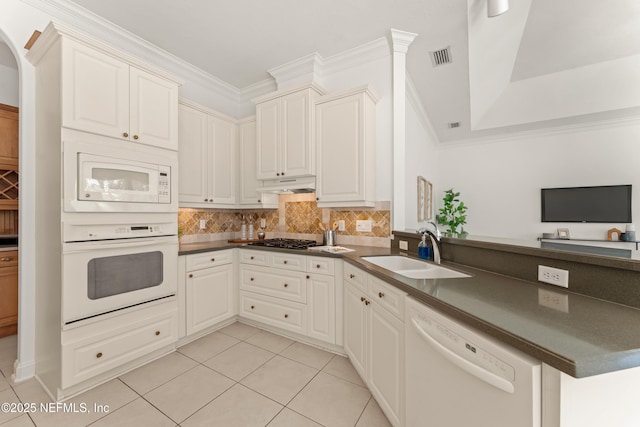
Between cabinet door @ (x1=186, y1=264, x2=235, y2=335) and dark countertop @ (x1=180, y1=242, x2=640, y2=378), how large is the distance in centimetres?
202

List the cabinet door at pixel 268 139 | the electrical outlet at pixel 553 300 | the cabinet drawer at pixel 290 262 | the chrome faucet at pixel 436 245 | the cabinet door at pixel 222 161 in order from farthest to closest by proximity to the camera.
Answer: the cabinet door at pixel 222 161 < the cabinet door at pixel 268 139 < the cabinet drawer at pixel 290 262 < the chrome faucet at pixel 436 245 < the electrical outlet at pixel 553 300

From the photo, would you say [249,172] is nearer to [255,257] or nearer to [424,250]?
[255,257]

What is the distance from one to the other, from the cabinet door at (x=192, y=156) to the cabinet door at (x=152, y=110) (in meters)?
0.43

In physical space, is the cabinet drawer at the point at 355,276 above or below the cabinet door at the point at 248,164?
below

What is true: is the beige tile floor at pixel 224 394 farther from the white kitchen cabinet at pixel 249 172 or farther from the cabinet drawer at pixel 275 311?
the white kitchen cabinet at pixel 249 172

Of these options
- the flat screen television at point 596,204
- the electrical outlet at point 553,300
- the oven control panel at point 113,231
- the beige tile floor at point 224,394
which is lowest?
the beige tile floor at point 224,394

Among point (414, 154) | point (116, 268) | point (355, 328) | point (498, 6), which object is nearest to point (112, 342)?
point (116, 268)

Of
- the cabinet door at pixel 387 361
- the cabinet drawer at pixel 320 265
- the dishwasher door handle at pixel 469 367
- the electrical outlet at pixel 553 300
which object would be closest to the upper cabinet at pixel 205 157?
the cabinet drawer at pixel 320 265

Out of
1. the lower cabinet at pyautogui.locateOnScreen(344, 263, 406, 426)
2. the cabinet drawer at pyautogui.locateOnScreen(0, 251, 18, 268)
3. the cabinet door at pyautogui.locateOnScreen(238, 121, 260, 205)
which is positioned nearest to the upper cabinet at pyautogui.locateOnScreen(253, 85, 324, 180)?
the cabinet door at pyautogui.locateOnScreen(238, 121, 260, 205)

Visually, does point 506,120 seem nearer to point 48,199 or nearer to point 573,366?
point 573,366

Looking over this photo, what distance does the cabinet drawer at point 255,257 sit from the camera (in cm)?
264

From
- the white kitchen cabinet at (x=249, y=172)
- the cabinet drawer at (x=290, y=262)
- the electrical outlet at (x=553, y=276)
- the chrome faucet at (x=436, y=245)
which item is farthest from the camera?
the white kitchen cabinet at (x=249, y=172)

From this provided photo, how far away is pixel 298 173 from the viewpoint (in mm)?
2703

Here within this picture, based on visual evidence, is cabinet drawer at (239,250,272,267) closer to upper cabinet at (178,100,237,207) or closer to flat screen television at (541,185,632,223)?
upper cabinet at (178,100,237,207)
